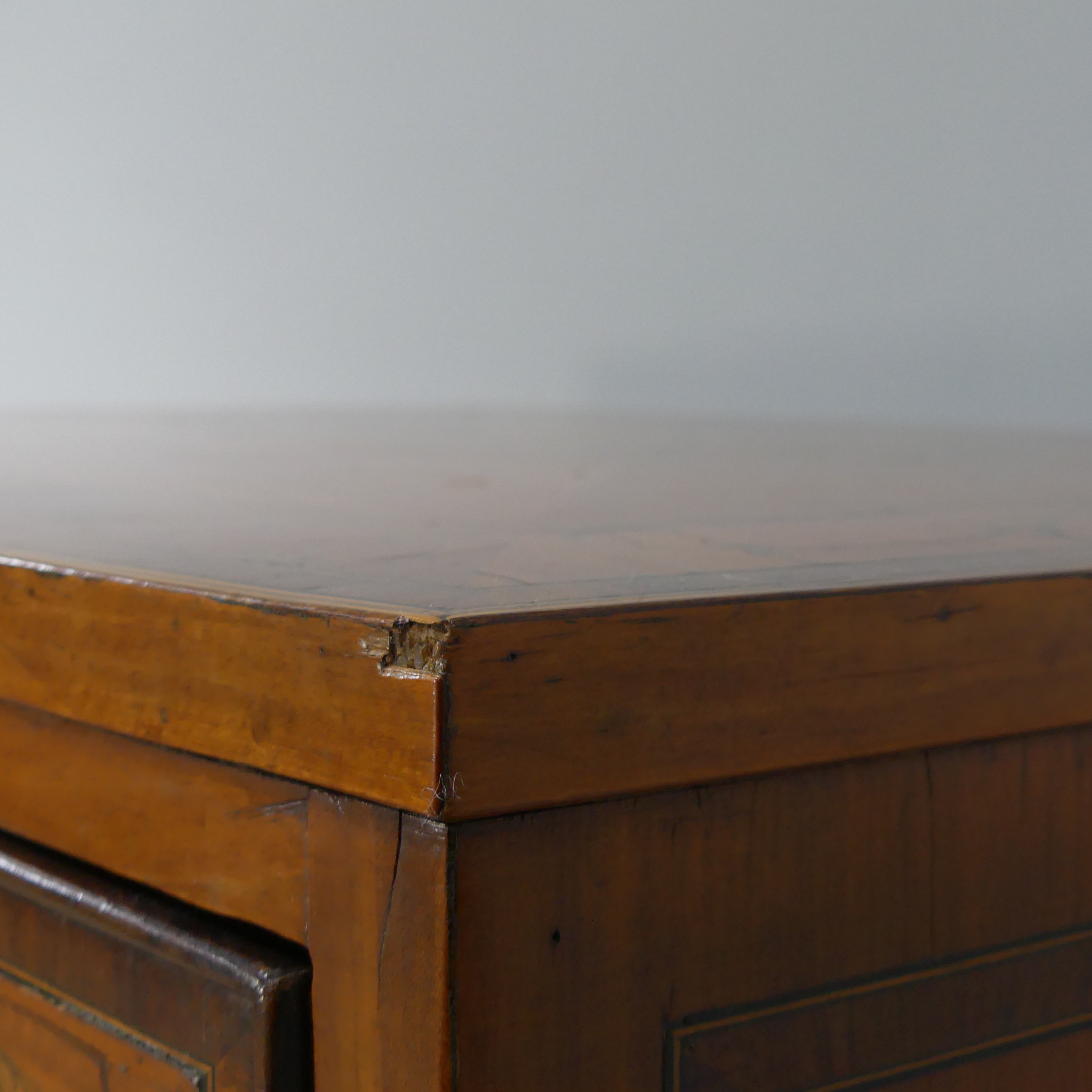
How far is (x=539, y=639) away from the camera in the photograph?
191 millimetres

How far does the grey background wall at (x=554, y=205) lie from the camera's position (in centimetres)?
113

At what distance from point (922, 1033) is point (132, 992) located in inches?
6.3

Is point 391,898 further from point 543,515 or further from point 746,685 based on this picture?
point 543,515

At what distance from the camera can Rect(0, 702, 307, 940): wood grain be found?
224 mm

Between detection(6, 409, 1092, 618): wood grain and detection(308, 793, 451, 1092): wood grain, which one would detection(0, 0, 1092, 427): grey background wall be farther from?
detection(308, 793, 451, 1092): wood grain

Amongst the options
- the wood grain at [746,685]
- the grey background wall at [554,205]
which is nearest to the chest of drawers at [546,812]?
the wood grain at [746,685]

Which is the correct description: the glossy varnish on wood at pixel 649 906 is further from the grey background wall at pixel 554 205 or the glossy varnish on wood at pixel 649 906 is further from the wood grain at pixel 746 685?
the grey background wall at pixel 554 205

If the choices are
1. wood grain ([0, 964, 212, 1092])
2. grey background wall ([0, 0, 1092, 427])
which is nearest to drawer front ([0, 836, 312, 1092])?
wood grain ([0, 964, 212, 1092])

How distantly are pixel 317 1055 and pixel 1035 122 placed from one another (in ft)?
3.55

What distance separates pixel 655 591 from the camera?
0.70 ft

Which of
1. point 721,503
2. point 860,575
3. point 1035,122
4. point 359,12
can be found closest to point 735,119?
point 1035,122

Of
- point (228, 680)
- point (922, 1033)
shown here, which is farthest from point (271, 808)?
point (922, 1033)

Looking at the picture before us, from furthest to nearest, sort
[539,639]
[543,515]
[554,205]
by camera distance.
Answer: [554,205] → [543,515] → [539,639]

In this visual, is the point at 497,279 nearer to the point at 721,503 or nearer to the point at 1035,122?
the point at 1035,122
